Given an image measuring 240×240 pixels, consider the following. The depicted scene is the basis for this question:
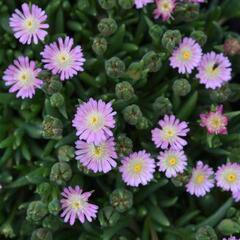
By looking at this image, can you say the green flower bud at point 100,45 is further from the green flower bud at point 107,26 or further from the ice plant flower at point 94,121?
the ice plant flower at point 94,121

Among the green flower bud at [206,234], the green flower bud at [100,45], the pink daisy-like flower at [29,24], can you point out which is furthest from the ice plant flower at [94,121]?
the green flower bud at [206,234]

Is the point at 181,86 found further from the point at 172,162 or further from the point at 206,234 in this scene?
the point at 206,234

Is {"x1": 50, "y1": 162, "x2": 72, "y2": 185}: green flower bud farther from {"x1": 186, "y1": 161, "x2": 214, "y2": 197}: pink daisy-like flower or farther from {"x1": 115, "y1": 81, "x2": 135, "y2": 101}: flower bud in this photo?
{"x1": 186, "y1": 161, "x2": 214, "y2": 197}: pink daisy-like flower

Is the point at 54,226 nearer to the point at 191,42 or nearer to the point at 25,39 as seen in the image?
the point at 25,39

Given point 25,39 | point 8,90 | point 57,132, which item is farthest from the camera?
Result: point 8,90

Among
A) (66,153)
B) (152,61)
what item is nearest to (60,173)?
(66,153)

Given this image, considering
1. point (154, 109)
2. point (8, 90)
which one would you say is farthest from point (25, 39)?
point (154, 109)

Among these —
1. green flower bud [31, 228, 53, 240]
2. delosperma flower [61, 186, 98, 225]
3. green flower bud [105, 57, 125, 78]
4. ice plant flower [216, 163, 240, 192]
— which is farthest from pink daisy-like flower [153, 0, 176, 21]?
green flower bud [31, 228, 53, 240]
